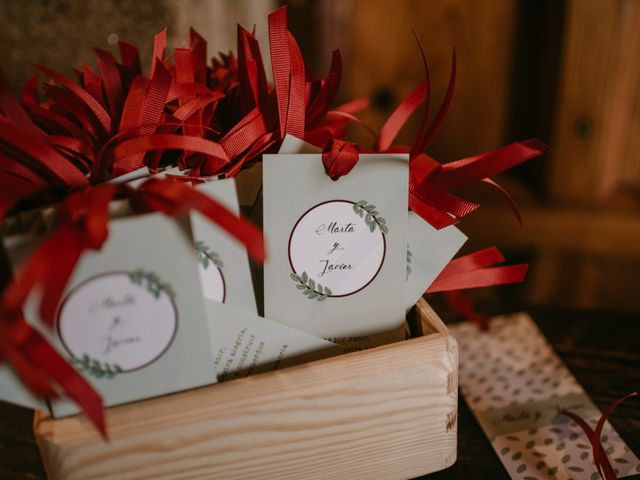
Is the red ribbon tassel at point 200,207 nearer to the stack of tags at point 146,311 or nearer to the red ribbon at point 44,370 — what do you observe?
the stack of tags at point 146,311

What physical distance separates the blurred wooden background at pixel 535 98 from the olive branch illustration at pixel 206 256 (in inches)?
30.2

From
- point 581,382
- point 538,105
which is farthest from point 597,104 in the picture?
point 581,382

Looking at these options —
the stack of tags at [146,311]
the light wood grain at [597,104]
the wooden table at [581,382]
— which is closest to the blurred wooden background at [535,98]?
the light wood grain at [597,104]

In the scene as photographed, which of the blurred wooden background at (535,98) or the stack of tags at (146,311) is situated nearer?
the stack of tags at (146,311)

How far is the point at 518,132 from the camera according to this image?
145cm

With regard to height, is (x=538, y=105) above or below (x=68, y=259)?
below

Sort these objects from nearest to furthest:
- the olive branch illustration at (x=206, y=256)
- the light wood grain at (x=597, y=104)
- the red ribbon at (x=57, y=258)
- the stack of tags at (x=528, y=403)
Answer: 1. the red ribbon at (x=57, y=258)
2. the olive branch illustration at (x=206, y=256)
3. the stack of tags at (x=528, y=403)
4. the light wood grain at (x=597, y=104)

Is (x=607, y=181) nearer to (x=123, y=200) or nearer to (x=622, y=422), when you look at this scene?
(x=622, y=422)

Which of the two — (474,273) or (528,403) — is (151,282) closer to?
(474,273)

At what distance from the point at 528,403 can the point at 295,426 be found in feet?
1.21

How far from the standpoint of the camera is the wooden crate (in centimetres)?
46

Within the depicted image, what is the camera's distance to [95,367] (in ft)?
1.53

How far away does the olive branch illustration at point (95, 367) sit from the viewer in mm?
461

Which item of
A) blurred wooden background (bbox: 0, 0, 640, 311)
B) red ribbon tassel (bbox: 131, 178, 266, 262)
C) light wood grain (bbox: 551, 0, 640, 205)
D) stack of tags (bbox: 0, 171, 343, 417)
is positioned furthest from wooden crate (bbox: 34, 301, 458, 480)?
light wood grain (bbox: 551, 0, 640, 205)
